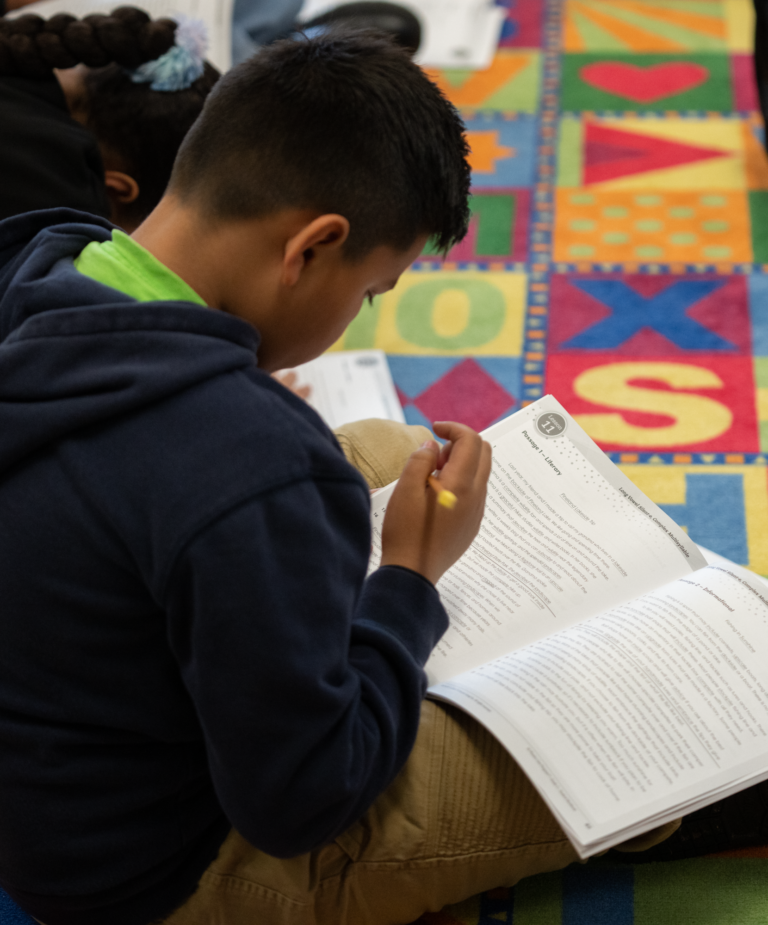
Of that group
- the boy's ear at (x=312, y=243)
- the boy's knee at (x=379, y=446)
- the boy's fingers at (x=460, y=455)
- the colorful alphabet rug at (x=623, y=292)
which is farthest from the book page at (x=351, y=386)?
the boy's ear at (x=312, y=243)

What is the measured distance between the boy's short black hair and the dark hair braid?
1.56ft

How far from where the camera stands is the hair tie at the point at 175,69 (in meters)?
1.17

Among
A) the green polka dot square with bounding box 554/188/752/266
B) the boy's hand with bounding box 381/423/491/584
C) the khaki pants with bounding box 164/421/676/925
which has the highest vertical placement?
the boy's hand with bounding box 381/423/491/584

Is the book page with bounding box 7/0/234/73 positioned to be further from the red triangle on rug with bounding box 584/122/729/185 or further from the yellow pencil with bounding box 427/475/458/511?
the yellow pencil with bounding box 427/475/458/511

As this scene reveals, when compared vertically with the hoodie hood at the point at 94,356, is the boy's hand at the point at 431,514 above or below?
below

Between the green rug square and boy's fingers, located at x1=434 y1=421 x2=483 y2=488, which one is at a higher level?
boy's fingers, located at x1=434 y1=421 x2=483 y2=488

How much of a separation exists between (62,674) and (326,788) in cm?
17

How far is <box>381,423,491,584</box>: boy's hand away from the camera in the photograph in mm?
733

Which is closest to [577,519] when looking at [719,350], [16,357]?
[16,357]

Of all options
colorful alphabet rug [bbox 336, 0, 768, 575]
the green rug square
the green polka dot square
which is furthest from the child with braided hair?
the green rug square

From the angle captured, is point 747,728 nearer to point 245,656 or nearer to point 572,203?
point 245,656

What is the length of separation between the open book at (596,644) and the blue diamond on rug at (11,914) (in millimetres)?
420

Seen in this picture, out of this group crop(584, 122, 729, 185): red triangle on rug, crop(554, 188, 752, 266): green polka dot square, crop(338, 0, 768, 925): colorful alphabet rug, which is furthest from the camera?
crop(584, 122, 729, 185): red triangle on rug

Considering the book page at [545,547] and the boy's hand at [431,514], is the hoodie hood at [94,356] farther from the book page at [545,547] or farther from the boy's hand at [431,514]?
the book page at [545,547]
